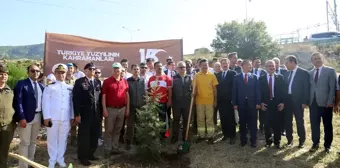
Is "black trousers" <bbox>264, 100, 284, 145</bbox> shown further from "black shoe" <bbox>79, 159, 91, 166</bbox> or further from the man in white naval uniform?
the man in white naval uniform

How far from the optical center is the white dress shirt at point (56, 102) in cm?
487

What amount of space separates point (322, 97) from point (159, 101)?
3401mm

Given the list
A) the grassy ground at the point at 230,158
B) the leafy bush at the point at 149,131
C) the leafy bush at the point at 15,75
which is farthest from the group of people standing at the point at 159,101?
the leafy bush at the point at 15,75

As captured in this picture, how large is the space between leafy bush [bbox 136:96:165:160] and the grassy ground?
0.82 feet

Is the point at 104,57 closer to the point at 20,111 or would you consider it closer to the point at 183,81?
the point at 183,81

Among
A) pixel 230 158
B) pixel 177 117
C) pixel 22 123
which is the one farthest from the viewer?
pixel 177 117

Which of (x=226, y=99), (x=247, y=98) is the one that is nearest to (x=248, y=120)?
(x=247, y=98)

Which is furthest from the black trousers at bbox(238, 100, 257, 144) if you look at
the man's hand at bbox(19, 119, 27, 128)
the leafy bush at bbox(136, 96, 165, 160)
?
the man's hand at bbox(19, 119, 27, 128)

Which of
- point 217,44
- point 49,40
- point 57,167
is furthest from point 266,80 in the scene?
point 217,44

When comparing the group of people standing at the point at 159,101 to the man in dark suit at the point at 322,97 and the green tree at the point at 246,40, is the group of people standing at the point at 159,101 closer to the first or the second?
the man in dark suit at the point at 322,97

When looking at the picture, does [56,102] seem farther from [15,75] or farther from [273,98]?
[273,98]

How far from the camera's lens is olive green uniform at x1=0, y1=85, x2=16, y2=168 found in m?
4.09

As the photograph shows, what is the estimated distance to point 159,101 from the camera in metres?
6.28

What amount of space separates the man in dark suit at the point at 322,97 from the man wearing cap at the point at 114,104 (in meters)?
3.96
